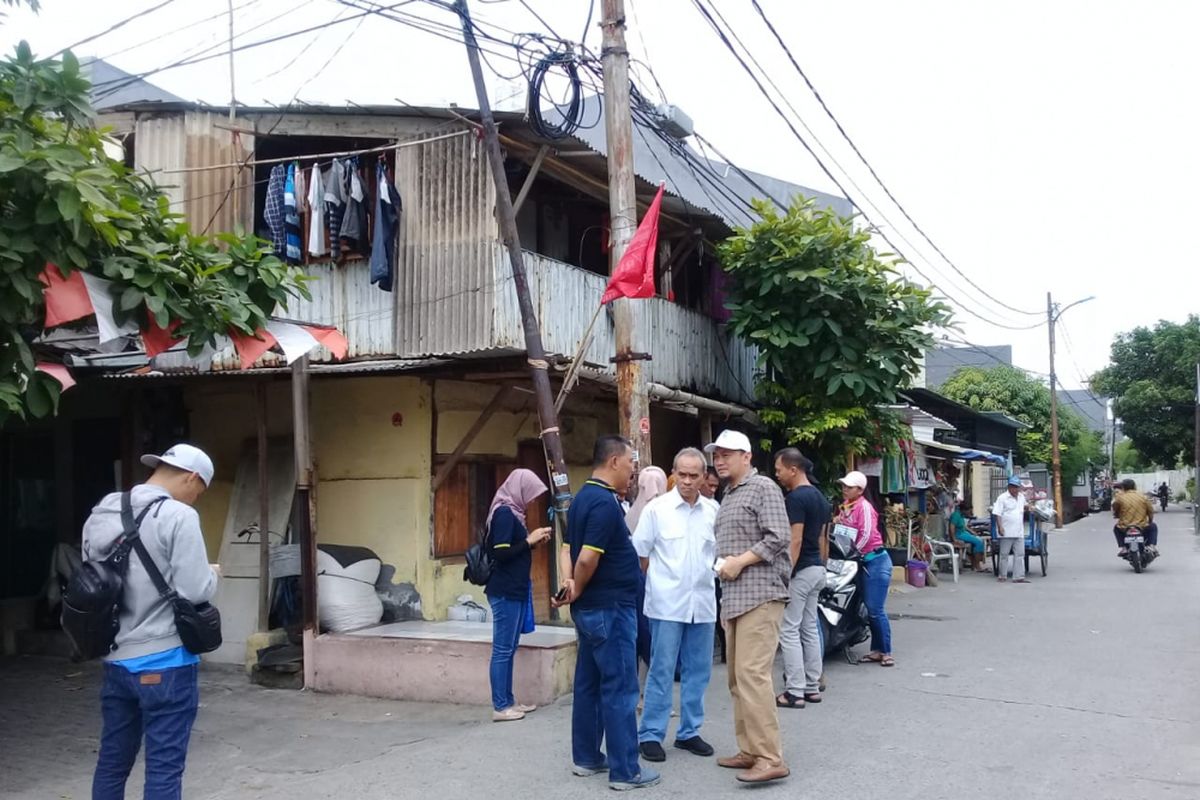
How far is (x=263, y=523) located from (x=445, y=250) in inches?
121

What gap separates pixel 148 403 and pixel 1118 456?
8786cm

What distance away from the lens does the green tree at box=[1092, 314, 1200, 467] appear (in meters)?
43.7

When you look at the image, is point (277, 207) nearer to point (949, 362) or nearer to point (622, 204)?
point (622, 204)

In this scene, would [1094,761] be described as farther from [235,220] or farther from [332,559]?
[235,220]

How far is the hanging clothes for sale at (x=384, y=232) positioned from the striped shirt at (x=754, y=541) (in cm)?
486

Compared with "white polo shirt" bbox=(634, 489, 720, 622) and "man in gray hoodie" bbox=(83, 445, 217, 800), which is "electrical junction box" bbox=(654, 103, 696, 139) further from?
"man in gray hoodie" bbox=(83, 445, 217, 800)

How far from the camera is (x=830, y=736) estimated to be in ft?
21.3

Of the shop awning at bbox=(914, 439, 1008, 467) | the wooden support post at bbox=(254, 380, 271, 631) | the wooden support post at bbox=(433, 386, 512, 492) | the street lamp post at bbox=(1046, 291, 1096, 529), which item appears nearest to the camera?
the wooden support post at bbox=(254, 380, 271, 631)

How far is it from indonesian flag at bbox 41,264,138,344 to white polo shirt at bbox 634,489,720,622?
10.5 ft

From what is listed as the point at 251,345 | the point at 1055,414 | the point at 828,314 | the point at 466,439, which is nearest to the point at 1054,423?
the point at 1055,414

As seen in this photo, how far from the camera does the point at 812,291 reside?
475 inches

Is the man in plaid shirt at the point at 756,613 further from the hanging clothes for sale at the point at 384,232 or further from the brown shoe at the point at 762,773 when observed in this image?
the hanging clothes for sale at the point at 384,232

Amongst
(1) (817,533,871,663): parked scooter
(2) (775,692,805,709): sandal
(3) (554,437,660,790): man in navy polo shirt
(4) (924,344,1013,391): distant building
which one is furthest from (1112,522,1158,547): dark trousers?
(4) (924,344,1013,391): distant building

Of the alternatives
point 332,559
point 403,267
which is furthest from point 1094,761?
point 403,267
